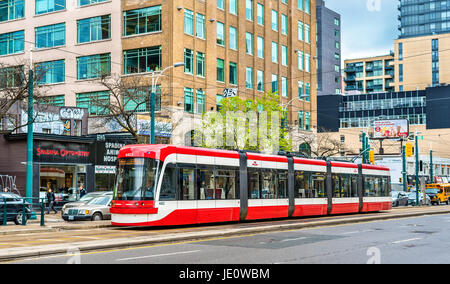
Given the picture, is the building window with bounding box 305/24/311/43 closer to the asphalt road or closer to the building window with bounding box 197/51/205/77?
the building window with bounding box 197/51/205/77

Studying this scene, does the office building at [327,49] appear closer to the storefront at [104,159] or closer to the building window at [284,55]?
the building window at [284,55]

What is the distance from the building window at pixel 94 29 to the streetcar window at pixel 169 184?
31.2 meters

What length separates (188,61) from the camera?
48938 millimetres

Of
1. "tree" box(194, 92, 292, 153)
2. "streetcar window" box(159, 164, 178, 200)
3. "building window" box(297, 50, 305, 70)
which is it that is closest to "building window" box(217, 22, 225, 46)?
"tree" box(194, 92, 292, 153)

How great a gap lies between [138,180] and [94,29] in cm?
3308

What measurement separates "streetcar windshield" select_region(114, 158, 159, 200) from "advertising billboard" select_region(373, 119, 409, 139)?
81271 millimetres

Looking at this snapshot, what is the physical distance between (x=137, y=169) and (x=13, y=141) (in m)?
19.2

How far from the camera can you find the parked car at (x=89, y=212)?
27375mm

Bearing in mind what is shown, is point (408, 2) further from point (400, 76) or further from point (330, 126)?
point (330, 126)

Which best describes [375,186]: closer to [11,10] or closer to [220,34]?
[220,34]

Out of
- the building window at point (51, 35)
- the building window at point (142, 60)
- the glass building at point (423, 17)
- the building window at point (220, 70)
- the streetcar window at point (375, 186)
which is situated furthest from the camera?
the glass building at point (423, 17)

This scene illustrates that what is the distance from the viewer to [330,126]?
127375 mm

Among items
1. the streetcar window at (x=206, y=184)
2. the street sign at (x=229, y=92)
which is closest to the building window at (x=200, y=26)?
the street sign at (x=229, y=92)
